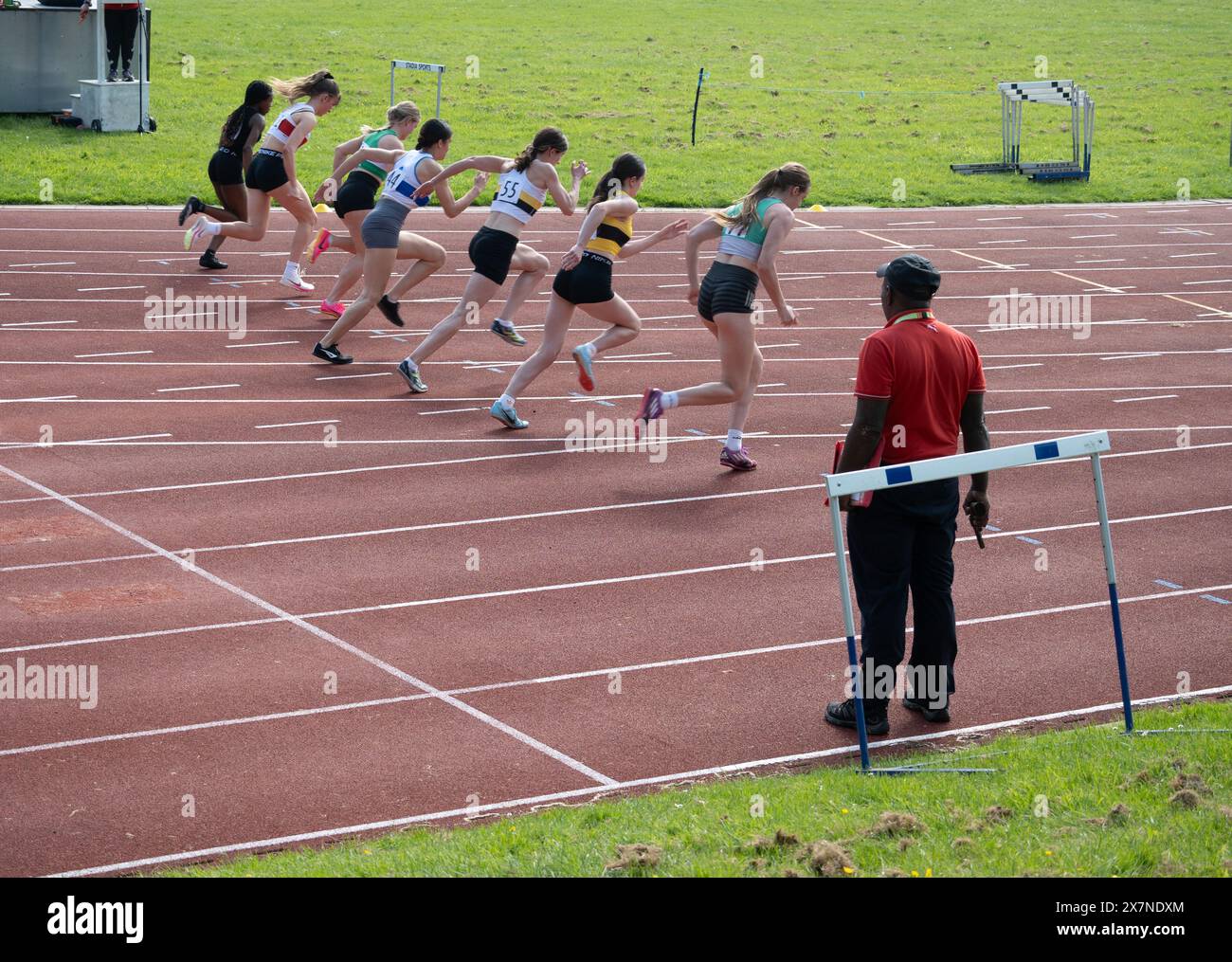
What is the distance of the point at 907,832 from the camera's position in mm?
5715

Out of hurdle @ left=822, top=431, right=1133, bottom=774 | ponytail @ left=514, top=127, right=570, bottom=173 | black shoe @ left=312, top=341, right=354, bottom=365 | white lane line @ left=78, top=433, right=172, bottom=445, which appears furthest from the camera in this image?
black shoe @ left=312, top=341, right=354, bottom=365

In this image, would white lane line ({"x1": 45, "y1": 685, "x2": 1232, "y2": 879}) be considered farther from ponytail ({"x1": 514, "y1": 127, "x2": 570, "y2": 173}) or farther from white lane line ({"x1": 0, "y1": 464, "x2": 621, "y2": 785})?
ponytail ({"x1": 514, "y1": 127, "x2": 570, "y2": 173})

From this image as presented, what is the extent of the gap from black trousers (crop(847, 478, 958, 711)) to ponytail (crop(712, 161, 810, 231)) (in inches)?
161

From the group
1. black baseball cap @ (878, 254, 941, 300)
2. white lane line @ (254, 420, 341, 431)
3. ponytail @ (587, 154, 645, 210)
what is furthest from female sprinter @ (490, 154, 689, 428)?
black baseball cap @ (878, 254, 941, 300)

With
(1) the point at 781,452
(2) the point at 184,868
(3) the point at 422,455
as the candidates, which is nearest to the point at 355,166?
(3) the point at 422,455

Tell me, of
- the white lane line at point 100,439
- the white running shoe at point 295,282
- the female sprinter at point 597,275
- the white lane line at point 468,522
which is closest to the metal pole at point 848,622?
the white lane line at point 468,522

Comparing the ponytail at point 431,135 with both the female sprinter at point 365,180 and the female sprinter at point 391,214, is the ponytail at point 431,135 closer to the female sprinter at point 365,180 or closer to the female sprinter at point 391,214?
the female sprinter at point 391,214

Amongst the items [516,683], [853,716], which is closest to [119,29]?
[516,683]

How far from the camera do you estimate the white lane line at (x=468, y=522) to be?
9734 mm

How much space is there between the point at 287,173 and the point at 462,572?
838 cm

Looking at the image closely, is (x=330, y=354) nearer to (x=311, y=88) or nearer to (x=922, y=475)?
(x=311, y=88)

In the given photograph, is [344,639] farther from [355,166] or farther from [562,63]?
[562,63]

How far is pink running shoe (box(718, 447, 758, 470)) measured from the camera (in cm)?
1195

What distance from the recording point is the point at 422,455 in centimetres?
1210
